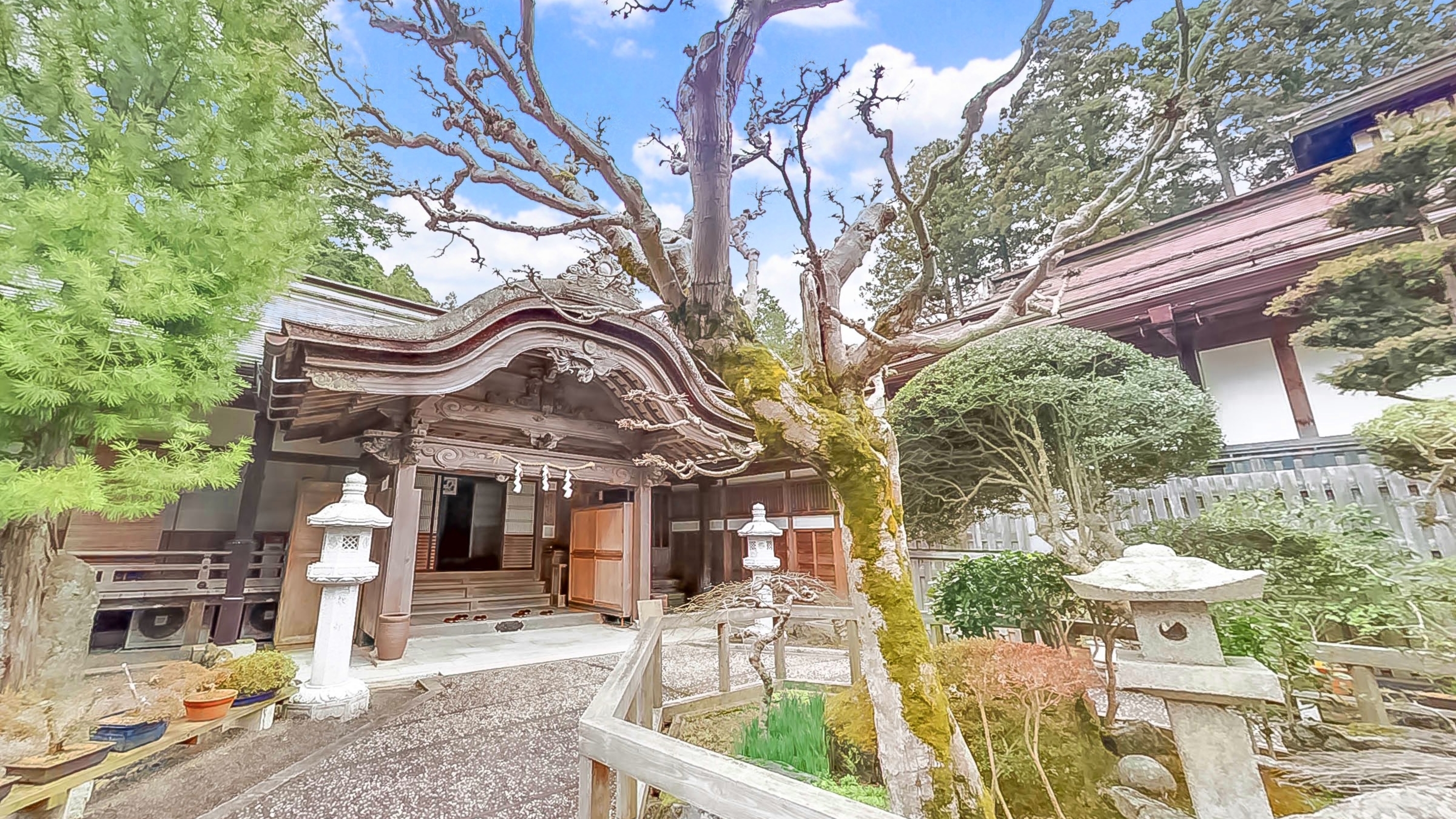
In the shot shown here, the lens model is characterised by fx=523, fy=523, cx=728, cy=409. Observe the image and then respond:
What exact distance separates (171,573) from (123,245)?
4826 mm

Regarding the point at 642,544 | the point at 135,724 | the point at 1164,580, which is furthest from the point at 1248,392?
the point at 135,724

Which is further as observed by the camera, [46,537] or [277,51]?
[277,51]

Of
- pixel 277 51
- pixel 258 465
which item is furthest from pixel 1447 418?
pixel 258 465

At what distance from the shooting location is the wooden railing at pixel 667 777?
127 centimetres

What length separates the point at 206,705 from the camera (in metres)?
3.30

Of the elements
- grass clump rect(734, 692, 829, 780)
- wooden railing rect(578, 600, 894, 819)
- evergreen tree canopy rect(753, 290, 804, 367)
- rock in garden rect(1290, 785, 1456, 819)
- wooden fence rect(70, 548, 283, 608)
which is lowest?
grass clump rect(734, 692, 829, 780)

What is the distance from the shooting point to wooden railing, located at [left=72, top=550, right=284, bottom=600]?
545cm

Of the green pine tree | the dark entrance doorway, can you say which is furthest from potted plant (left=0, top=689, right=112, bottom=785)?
the dark entrance doorway

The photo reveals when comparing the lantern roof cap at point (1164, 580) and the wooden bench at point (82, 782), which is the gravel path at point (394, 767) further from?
the lantern roof cap at point (1164, 580)

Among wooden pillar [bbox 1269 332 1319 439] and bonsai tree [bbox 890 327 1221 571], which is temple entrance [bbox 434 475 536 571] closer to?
bonsai tree [bbox 890 327 1221 571]

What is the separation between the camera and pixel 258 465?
615 cm

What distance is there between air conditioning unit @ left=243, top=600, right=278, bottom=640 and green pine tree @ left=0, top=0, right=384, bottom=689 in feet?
11.7

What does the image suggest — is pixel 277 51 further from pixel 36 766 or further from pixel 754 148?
→ pixel 36 766

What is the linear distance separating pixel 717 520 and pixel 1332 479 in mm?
8166
